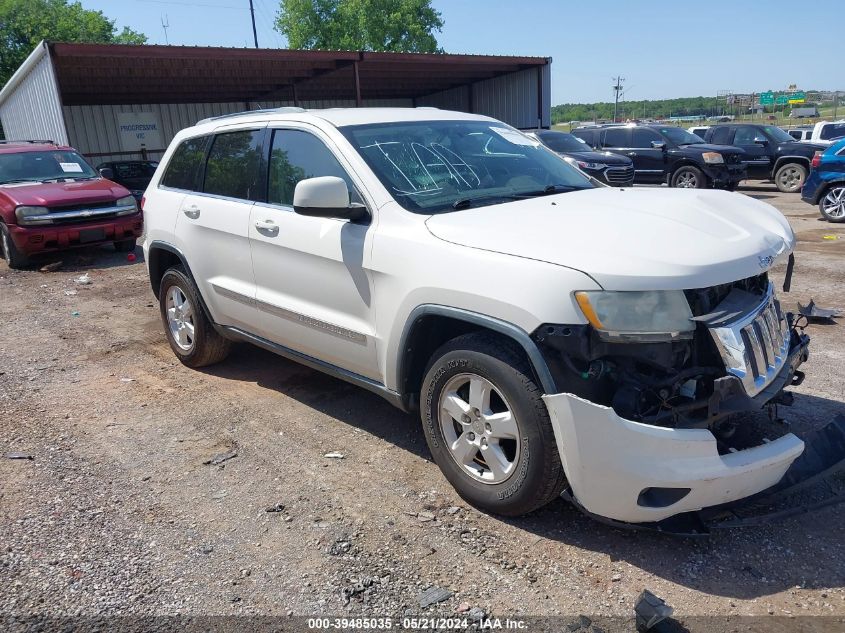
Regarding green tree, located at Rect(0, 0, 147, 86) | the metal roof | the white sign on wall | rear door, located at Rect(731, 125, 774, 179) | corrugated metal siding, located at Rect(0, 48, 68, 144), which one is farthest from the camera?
green tree, located at Rect(0, 0, 147, 86)

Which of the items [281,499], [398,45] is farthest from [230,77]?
[398,45]

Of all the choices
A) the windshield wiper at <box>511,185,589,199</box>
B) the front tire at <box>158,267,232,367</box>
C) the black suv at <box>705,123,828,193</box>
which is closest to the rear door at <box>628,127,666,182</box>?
the black suv at <box>705,123,828,193</box>

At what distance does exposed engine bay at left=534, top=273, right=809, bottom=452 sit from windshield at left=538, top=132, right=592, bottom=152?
13737 mm

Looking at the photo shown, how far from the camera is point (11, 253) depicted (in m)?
10.7

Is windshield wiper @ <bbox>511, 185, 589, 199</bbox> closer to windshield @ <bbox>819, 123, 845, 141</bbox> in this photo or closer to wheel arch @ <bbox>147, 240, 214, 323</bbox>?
wheel arch @ <bbox>147, 240, 214, 323</bbox>

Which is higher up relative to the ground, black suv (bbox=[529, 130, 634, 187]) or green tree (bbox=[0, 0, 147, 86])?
green tree (bbox=[0, 0, 147, 86])

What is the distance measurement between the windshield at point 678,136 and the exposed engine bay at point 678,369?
50.6ft

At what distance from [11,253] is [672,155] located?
14057 mm

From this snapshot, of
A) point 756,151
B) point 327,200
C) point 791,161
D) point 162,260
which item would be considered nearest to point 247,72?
point 756,151

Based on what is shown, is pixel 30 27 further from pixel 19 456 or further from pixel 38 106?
pixel 19 456

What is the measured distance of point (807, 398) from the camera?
4480mm

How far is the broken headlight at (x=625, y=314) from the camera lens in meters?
2.76

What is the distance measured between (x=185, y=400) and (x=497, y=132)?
2.93 meters

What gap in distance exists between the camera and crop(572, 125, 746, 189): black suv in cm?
1619
